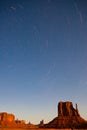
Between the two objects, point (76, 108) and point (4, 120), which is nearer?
point (76, 108)

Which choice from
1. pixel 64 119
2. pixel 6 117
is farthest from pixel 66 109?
pixel 6 117

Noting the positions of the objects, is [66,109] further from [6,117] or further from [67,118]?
[6,117]

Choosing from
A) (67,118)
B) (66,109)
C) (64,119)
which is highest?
(66,109)

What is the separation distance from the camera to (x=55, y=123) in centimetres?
12900

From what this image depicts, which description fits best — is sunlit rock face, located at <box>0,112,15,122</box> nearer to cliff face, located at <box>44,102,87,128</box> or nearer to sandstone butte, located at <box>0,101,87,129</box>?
sandstone butte, located at <box>0,101,87,129</box>

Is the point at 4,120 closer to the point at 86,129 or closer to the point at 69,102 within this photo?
the point at 69,102

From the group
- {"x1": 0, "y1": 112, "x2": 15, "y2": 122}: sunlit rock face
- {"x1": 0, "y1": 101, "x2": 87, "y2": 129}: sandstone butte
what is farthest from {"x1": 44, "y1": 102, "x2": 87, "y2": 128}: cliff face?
{"x1": 0, "y1": 112, "x2": 15, "y2": 122}: sunlit rock face

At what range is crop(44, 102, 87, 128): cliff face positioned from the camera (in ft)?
400

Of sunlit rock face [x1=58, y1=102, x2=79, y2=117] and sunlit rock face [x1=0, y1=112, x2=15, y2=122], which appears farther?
sunlit rock face [x1=0, y1=112, x2=15, y2=122]

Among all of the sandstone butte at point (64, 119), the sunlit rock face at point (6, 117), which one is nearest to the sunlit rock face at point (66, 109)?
the sandstone butte at point (64, 119)

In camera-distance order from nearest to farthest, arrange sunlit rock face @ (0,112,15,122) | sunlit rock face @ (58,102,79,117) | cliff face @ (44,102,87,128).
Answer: cliff face @ (44,102,87,128) < sunlit rock face @ (58,102,79,117) < sunlit rock face @ (0,112,15,122)

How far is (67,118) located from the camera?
137 meters

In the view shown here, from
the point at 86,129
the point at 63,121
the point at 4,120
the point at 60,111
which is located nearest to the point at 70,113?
the point at 60,111

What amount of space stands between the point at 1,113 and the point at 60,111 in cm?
5631
